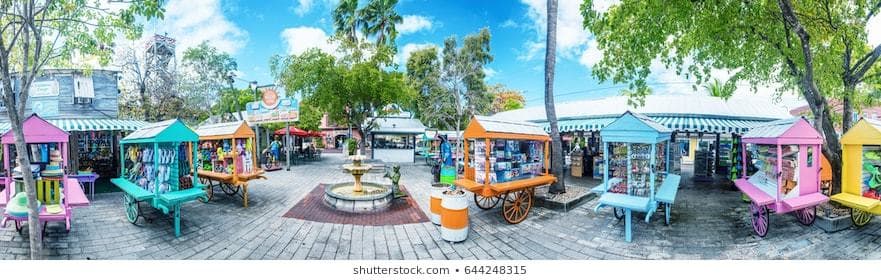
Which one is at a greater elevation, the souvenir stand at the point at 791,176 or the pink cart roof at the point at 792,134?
the pink cart roof at the point at 792,134

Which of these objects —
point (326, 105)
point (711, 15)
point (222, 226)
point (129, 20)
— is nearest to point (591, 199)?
point (711, 15)

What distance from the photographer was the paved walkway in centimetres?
232

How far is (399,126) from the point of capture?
39.4ft

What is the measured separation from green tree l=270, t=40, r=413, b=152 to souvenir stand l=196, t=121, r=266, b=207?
2.79 m

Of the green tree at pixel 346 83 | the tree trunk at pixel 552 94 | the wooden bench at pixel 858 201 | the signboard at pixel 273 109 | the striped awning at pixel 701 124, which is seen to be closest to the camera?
the wooden bench at pixel 858 201

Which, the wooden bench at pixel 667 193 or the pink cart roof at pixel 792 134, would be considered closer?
the pink cart roof at pixel 792 134

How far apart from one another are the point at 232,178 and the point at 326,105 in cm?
469

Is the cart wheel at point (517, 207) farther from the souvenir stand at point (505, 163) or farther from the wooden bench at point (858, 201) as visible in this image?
the wooden bench at point (858, 201)

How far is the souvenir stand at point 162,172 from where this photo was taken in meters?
2.83

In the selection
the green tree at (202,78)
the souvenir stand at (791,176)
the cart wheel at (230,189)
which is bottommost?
the cart wheel at (230,189)

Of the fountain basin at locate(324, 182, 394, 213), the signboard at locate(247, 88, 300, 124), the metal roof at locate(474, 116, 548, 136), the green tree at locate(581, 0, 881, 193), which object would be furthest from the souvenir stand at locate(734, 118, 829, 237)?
the signboard at locate(247, 88, 300, 124)

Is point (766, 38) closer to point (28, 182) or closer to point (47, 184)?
point (28, 182)

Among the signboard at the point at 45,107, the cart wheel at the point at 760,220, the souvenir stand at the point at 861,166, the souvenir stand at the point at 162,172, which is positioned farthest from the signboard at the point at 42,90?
the souvenir stand at the point at 861,166
